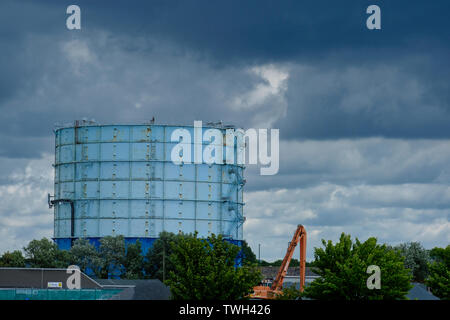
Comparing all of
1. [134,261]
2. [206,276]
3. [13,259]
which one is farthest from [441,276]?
[13,259]

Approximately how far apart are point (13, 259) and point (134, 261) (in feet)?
46.5

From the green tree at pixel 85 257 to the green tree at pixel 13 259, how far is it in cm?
586

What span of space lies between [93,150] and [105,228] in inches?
383

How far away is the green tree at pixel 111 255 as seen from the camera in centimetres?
9775

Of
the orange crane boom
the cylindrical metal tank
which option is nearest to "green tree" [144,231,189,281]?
the cylindrical metal tank

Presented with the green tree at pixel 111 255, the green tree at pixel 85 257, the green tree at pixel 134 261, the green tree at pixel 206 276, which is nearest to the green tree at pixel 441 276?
the green tree at pixel 206 276

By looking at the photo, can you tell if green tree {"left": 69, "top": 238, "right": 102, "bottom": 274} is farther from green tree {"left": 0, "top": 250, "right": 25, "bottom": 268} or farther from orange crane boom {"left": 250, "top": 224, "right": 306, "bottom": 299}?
orange crane boom {"left": 250, "top": 224, "right": 306, "bottom": 299}

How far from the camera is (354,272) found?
5800 cm

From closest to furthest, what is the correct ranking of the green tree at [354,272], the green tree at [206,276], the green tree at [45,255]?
1. the green tree at [354,272]
2. the green tree at [206,276]
3. the green tree at [45,255]

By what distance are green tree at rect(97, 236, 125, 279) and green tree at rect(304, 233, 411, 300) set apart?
3975 centimetres

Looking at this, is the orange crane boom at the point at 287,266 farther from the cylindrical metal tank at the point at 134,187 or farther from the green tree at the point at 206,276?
the green tree at the point at 206,276

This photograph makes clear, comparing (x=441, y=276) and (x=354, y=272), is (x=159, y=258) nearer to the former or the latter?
(x=441, y=276)
